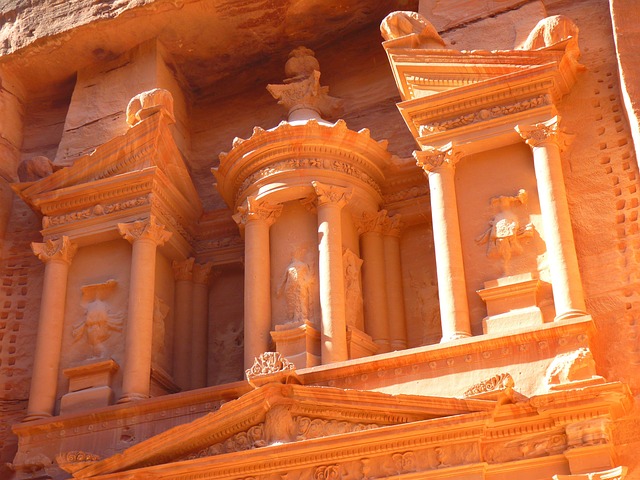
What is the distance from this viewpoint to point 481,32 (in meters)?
14.2

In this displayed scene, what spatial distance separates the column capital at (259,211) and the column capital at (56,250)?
2.23m

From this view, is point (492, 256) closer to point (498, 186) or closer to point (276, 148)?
point (498, 186)

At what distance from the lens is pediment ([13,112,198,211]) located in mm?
14609

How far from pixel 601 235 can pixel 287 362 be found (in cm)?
348

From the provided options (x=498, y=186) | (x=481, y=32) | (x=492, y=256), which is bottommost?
(x=492, y=256)

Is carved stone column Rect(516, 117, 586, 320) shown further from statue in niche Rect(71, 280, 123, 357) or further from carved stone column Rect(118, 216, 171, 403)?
statue in niche Rect(71, 280, 123, 357)

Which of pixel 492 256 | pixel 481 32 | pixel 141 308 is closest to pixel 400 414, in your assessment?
pixel 492 256

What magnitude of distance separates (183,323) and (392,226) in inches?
115

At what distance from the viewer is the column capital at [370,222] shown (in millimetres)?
14195

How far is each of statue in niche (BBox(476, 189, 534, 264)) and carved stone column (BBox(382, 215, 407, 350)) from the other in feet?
6.12

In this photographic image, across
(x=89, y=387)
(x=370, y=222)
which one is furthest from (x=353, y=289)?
(x=89, y=387)

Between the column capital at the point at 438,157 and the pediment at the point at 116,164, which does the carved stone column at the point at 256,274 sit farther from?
the column capital at the point at 438,157

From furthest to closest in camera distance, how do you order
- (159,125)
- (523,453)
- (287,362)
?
(159,125)
(287,362)
(523,453)

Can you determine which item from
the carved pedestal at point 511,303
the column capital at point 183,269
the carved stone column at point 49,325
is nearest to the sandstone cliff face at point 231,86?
the column capital at point 183,269
